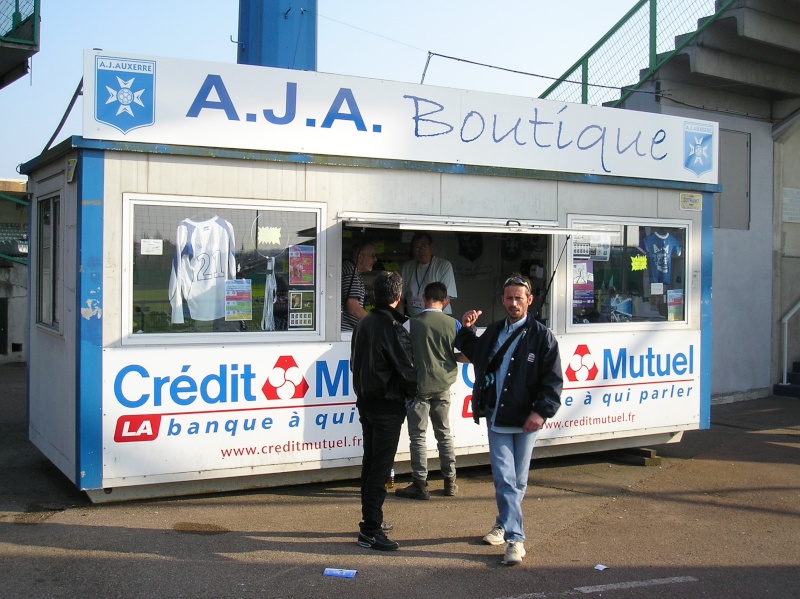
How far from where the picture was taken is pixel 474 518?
6.16m

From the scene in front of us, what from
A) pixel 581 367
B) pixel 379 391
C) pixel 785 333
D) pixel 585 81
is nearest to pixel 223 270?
pixel 379 391

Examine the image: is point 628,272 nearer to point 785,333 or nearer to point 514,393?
point 514,393

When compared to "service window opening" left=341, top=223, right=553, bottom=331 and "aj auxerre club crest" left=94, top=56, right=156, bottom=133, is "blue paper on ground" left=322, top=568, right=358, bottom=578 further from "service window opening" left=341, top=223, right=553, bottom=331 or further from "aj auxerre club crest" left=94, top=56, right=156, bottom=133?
"aj auxerre club crest" left=94, top=56, right=156, bottom=133

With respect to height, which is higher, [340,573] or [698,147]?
[698,147]

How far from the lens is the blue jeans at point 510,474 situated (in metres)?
5.21

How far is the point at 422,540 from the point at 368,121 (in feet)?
10.2

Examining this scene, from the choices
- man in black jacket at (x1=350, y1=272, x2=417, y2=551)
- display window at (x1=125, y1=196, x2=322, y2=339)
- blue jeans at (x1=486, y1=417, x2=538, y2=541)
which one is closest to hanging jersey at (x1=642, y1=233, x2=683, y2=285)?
display window at (x1=125, y1=196, x2=322, y2=339)

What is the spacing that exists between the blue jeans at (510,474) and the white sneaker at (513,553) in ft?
0.10

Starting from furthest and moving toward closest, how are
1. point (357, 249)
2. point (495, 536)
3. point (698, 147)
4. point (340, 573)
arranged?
point (698, 147), point (357, 249), point (495, 536), point (340, 573)

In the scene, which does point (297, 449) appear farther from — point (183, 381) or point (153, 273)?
point (153, 273)

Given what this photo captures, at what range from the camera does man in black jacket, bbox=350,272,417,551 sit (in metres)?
5.23

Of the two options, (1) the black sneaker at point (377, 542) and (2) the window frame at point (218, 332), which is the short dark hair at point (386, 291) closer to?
(2) the window frame at point (218, 332)

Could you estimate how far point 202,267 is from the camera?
6.29 meters

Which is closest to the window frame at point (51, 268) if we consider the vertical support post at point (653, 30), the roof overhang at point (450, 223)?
the roof overhang at point (450, 223)
